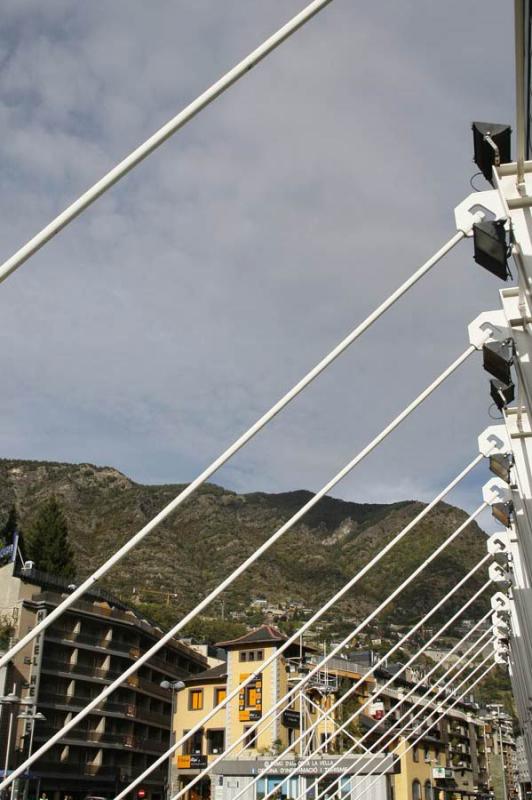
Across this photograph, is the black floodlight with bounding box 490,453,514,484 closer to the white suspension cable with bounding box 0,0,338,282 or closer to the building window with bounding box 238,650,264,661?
the white suspension cable with bounding box 0,0,338,282

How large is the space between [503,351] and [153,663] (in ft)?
243

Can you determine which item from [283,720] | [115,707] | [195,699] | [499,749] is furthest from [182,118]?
[499,749]

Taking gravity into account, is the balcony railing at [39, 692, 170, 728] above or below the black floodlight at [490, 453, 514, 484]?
above

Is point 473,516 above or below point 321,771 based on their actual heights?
above

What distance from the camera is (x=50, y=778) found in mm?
64500

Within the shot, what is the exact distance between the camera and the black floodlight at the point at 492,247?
985 centimetres

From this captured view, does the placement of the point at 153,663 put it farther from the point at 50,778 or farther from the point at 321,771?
the point at 321,771

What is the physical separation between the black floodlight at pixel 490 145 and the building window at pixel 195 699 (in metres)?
65.4

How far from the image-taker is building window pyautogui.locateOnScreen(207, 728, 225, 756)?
64188mm

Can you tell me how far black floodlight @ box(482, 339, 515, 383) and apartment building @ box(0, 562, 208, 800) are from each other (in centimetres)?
5296

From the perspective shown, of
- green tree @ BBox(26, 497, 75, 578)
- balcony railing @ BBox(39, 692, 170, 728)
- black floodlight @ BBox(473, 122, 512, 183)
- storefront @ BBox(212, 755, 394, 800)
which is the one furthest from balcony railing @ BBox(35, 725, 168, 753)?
black floodlight @ BBox(473, 122, 512, 183)

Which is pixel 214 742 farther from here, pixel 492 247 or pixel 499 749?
pixel 492 247

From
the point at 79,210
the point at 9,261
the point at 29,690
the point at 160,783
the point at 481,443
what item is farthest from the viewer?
the point at 160,783

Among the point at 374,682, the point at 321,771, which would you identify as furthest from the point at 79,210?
the point at 374,682
